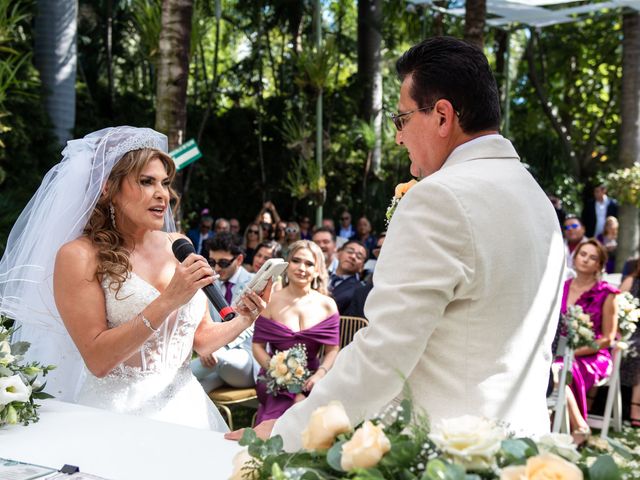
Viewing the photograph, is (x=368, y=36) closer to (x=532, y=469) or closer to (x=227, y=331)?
(x=227, y=331)

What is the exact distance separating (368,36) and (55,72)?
757 centimetres

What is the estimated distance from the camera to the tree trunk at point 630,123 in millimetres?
12625

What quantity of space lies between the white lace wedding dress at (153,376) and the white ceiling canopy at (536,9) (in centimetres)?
1055

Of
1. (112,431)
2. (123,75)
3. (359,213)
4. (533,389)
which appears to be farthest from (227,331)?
(123,75)

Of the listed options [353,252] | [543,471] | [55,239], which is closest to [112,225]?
[55,239]

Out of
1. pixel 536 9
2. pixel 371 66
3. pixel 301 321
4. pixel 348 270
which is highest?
pixel 536 9

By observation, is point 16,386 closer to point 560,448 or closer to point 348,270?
point 560,448

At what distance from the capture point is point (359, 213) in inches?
627

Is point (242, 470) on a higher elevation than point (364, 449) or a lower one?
lower

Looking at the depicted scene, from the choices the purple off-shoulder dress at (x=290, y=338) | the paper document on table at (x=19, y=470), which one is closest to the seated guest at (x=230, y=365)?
the purple off-shoulder dress at (x=290, y=338)

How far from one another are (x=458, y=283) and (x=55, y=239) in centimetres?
212

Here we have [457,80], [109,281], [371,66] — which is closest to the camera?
[457,80]

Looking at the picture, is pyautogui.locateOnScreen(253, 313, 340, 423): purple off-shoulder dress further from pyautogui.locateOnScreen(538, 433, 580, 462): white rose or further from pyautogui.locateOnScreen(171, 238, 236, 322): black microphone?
pyautogui.locateOnScreen(538, 433, 580, 462): white rose

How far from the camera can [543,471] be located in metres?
1.28
